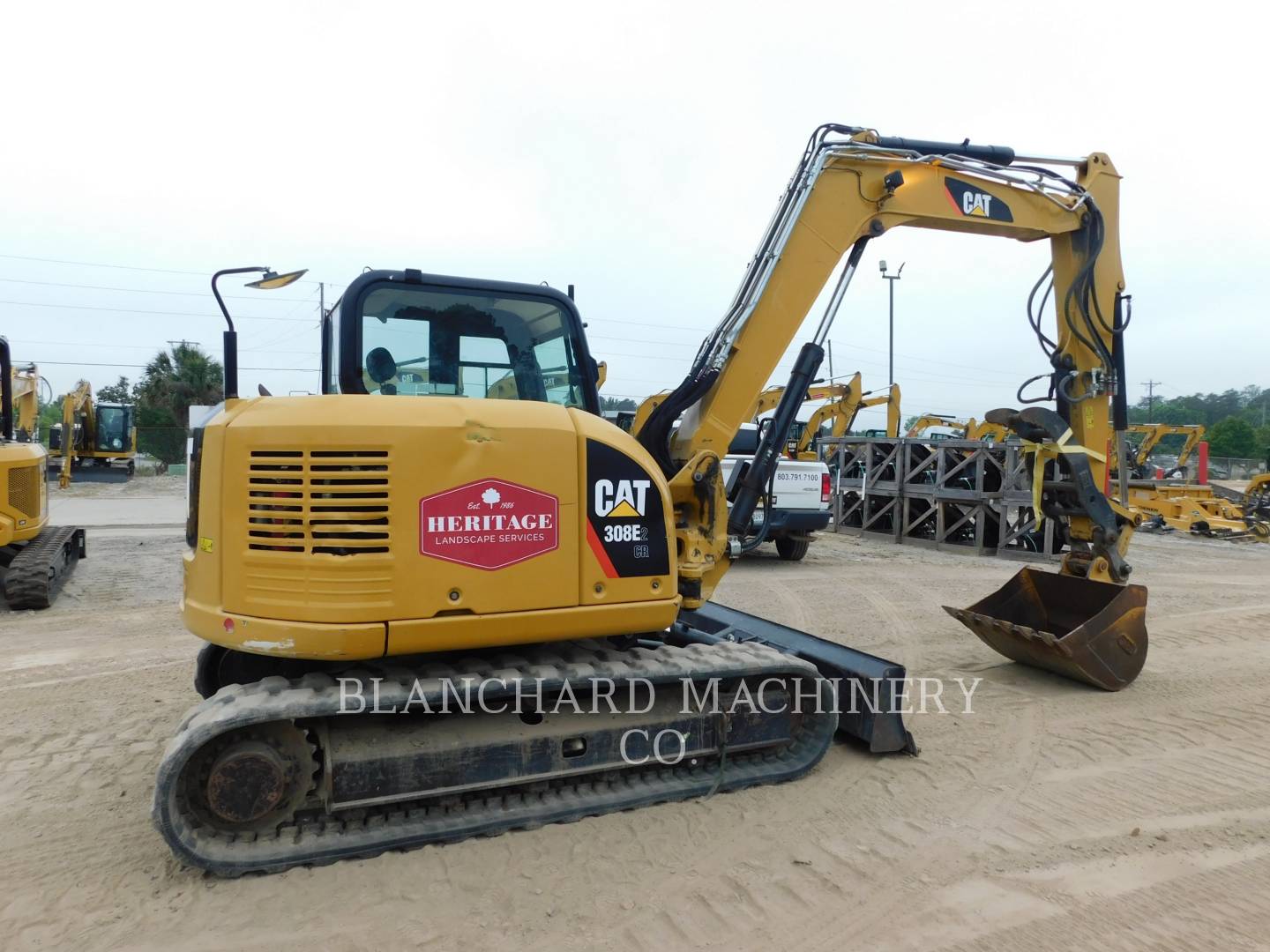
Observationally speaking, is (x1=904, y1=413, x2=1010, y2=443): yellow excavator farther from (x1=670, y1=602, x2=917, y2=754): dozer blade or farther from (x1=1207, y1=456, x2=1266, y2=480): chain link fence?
(x1=1207, y1=456, x2=1266, y2=480): chain link fence

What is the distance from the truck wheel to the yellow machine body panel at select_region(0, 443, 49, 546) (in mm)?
A: 9045

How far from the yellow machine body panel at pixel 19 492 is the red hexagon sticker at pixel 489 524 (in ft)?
23.8

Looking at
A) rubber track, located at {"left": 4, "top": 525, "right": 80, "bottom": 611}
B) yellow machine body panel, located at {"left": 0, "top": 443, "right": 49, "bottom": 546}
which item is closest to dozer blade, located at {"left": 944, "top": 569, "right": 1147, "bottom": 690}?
rubber track, located at {"left": 4, "top": 525, "right": 80, "bottom": 611}

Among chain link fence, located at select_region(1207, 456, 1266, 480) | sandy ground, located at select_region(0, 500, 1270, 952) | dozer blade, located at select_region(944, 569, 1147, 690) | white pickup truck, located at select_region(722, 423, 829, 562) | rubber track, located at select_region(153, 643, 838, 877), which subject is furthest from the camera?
chain link fence, located at select_region(1207, 456, 1266, 480)

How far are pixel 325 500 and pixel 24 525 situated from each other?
24.9 ft

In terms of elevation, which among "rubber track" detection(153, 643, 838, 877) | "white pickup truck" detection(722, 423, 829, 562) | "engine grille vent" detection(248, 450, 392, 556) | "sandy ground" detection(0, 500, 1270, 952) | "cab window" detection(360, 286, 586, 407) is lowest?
"sandy ground" detection(0, 500, 1270, 952)

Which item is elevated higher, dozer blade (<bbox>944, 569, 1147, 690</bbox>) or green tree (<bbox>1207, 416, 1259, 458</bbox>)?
green tree (<bbox>1207, 416, 1259, 458</bbox>)

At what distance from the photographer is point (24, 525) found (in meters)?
8.84

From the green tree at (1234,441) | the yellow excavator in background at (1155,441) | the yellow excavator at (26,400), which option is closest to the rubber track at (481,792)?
the yellow excavator at (26,400)

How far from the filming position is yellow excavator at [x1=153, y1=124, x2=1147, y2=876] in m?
3.32

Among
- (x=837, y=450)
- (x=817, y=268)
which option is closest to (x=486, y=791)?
(x=817, y=268)

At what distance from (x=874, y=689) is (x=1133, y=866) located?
139cm

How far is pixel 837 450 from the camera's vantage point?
16609 mm

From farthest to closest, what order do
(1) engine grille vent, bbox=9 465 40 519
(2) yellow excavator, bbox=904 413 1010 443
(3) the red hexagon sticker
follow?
(2) yellow excavator, bbox=904 413 1010 443, (1) engine grille vent, bbox=9 465 40 519, (3) the red hexagon sticker
